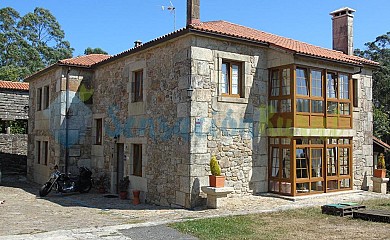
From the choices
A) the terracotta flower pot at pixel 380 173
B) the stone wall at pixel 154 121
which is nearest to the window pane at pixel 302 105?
the stone wall at pixel 154 121

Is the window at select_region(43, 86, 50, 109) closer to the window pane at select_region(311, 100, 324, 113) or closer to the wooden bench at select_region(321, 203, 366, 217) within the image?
the window pane at select_region(311, 100, 324, 113)

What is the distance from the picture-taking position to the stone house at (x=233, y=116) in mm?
10781

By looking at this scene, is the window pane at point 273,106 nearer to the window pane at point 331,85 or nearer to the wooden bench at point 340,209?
the window pane at point 331,85

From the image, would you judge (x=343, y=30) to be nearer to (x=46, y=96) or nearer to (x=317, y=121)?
(x=317, y=121)

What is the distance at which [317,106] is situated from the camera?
1209 centimetres

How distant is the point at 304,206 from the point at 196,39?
538 cm

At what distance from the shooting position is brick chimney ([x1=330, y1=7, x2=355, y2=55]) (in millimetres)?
15586

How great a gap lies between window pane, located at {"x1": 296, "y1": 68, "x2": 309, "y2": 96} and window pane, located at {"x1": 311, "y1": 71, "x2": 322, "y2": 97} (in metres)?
0.26

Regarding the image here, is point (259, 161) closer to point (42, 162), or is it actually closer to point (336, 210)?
point (336, 210)

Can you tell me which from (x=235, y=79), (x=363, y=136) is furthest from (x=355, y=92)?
(x=235, y=79)

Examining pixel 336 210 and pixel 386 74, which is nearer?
pixel 336 210

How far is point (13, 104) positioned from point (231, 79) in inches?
631

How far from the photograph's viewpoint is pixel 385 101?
32.3 m

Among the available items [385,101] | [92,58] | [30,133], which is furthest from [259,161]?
[385,101]
